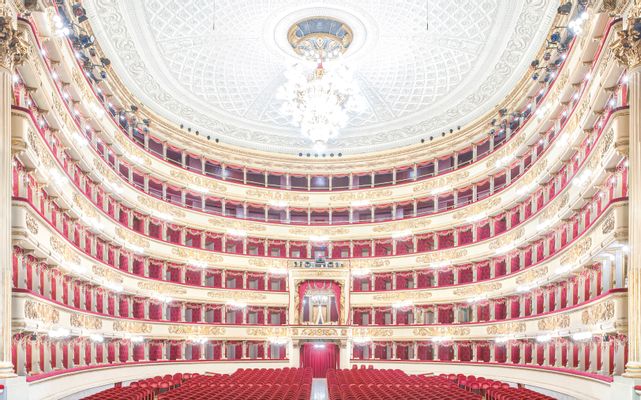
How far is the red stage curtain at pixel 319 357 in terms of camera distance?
40.2 m

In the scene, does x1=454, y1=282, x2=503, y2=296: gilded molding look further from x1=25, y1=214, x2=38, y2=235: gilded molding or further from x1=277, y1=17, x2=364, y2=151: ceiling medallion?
x1=25, y1=214, x2=38, y2=235: gilded molding

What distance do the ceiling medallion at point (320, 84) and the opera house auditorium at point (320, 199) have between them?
14 centimetres

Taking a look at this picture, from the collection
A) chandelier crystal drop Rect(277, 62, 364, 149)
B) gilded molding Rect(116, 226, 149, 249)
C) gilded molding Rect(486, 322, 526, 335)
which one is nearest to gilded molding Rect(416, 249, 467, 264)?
gilded molding Rect(486, 322, 526, 335)

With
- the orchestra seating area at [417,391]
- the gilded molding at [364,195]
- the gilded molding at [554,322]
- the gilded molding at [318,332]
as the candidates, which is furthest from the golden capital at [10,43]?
the gilded molding at [364,195]

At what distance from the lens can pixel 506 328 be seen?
30.5 metres

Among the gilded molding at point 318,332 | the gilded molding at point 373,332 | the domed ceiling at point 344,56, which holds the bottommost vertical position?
the gilded molding at point 373,332

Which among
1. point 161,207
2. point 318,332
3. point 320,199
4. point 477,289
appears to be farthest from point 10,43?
point 320,199

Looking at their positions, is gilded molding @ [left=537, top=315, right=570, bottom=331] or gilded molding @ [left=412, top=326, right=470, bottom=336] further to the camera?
gilded molding @ [left=412, top=326, right=470, bottom=336]

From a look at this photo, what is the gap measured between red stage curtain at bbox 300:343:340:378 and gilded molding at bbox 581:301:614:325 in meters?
21.9

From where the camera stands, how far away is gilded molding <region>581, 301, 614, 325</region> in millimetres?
17392

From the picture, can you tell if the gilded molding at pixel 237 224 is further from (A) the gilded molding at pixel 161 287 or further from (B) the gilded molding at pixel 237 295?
(A) the gilded molding at pixel 161 287

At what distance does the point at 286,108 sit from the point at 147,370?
47.3 ft

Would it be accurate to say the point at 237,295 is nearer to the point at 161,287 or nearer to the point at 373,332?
the point at 161,287

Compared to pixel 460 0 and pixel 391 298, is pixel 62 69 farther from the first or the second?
pixel 391 298
